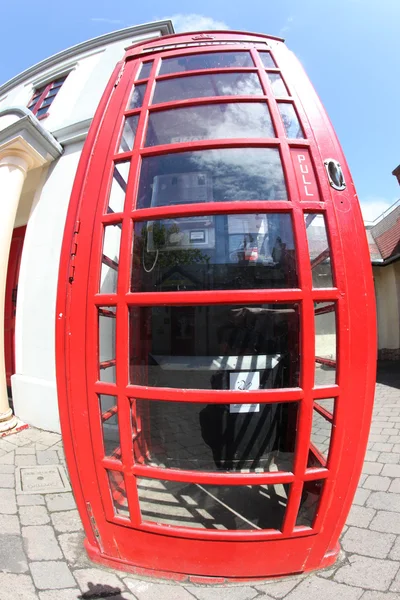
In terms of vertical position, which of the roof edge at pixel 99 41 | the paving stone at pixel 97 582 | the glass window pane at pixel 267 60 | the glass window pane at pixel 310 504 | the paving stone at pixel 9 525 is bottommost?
the paving stone at pixel 97 582

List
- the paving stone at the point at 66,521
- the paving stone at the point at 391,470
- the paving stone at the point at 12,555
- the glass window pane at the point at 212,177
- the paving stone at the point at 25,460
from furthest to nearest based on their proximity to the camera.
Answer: the paving stone at the point at 25,460 → the paving stone at the point at 391,470 → the paving stone at the point at 66,521 → the paving stone at the point at 12,555 → the glass window pane at the point at 212,177

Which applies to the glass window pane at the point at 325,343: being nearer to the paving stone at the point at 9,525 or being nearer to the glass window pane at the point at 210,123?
the glass window pane at the point at 210,123

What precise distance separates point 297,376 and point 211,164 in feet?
3.95

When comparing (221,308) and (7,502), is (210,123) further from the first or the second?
(7,502)

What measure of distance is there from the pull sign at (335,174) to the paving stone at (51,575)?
247cm

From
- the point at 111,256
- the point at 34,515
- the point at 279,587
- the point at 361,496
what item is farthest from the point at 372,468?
the point at 111,256

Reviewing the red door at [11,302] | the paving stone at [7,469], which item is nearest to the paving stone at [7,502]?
the paving stone at [7,469]

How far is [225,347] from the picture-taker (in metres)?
1.93

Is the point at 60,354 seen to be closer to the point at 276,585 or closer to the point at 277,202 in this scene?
the point at 277,202

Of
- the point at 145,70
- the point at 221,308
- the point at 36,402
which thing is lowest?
Answer: the point at 36,402

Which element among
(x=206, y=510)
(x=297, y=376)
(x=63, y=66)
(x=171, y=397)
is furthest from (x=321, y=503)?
(x=63, y=66)

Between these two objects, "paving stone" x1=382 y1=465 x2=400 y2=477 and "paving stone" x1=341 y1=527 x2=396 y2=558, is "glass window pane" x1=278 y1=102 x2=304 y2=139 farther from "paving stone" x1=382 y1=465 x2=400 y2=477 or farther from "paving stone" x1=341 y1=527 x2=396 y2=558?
"paving stone" x1=382 y1=465 x2=400 y2=477

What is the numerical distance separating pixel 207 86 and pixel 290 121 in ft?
1.90

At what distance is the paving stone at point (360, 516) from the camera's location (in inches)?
84.5
